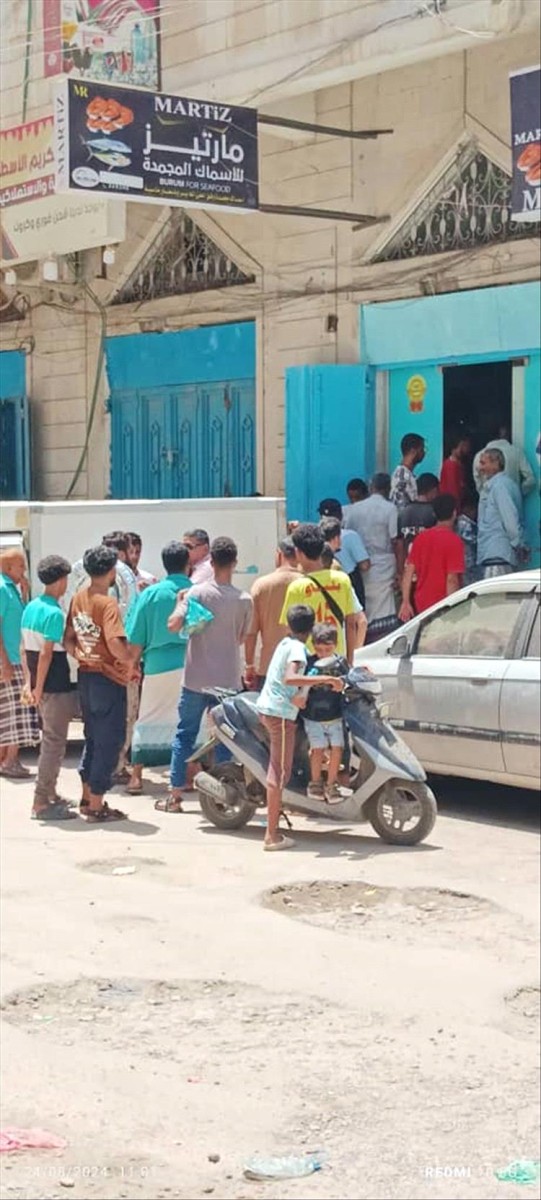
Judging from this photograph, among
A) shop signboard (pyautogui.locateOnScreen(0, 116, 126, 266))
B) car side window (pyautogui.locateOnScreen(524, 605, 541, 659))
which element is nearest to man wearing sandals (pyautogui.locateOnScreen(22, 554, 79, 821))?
car side window (pyautogui.locateOnScreen(524, 605, 541, 659))

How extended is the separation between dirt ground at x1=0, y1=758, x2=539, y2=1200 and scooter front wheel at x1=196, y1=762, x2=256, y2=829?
191 millimetres

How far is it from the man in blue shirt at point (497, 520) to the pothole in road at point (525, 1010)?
615cm

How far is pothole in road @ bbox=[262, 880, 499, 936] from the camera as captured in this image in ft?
21.3

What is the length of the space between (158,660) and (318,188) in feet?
20.3

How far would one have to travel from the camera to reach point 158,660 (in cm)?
913

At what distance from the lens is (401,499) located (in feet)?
40.9

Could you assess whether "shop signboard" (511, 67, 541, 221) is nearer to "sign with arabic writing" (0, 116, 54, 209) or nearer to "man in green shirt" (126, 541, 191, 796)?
"man in green shirt" (126, 541, 191, 796)

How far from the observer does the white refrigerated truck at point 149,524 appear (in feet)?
34.0

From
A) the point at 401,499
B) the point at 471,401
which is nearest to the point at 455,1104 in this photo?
the point at 401,499

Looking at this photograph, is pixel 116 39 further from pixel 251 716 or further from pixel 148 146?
pixel 251 716

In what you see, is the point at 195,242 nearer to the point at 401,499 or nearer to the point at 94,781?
the point at 401,499

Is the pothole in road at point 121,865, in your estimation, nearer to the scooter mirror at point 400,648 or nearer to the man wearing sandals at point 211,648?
the man wearing sandals at point 211,648

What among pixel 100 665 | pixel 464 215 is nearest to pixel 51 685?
pixel 100 665

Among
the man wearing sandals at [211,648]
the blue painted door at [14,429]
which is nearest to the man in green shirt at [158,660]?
the man wearing sandals at [211,648]
